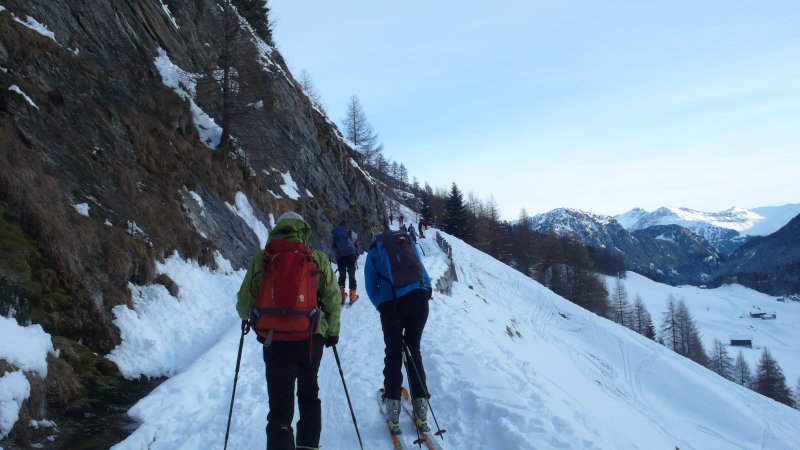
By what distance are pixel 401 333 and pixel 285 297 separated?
1.86 meters

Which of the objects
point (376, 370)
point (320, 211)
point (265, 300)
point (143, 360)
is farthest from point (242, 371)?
point (320, 211)

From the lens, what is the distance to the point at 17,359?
4391mm

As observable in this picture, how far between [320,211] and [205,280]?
13.4 m

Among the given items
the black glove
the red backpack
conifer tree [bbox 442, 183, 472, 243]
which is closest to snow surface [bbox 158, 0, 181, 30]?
the red backpack

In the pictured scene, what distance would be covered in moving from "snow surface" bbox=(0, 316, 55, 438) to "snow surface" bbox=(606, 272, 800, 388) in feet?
263

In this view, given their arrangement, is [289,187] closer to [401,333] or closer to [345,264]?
[345,264]

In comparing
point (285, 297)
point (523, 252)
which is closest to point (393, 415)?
point (285, 297)

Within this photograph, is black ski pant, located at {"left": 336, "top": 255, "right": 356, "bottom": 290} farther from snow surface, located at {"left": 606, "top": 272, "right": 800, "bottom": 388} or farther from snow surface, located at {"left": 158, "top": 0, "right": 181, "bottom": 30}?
snow surface, located at {"left": 606, "top": 272, "right": 800, "bottom": 388}

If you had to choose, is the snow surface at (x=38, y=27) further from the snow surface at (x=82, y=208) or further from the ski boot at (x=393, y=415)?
the ski boot at (x=393, y=415)

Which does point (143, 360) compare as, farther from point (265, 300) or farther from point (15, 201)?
point (265, 300)

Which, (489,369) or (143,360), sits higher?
(143,360)

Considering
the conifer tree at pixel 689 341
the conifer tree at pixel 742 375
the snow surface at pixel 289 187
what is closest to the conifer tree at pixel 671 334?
the conifer tree at pixel 689 341

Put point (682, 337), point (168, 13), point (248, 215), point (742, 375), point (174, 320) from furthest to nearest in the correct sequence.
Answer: point (682, 337) < point (742, 375) < point (168, 13) < point (248, 215) < point (174, 320)

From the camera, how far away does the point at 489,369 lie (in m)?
7.25
